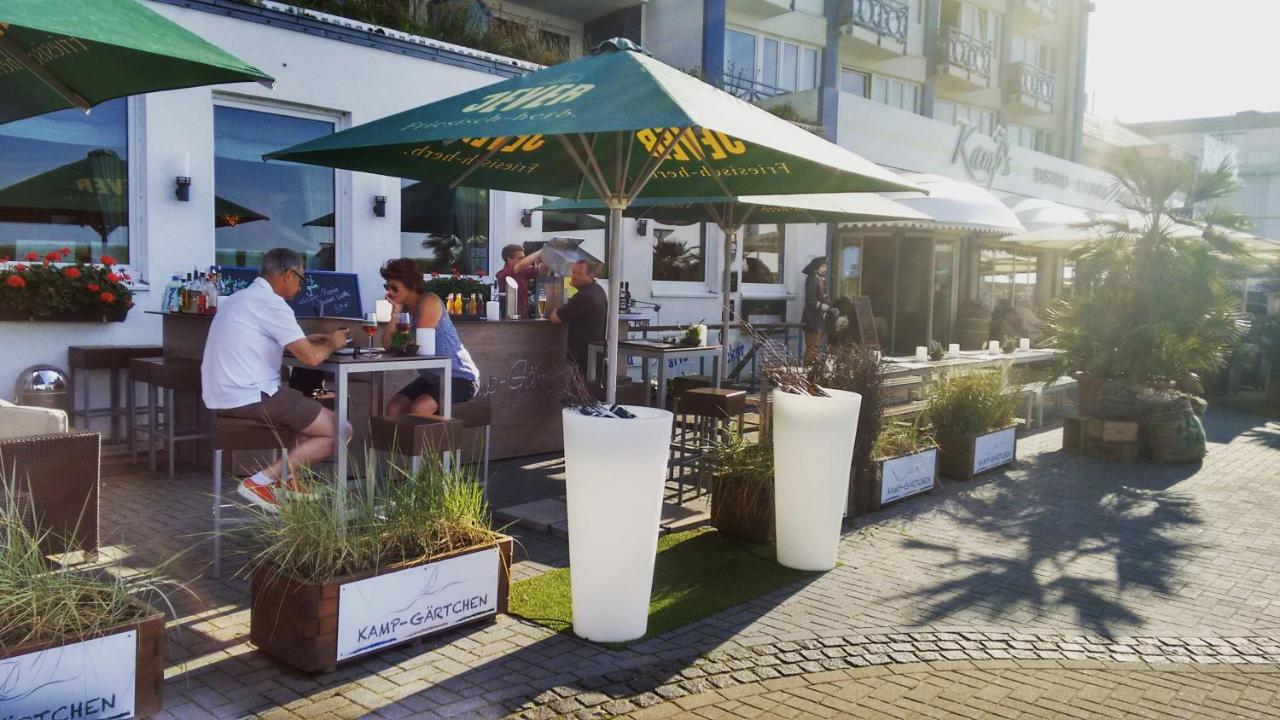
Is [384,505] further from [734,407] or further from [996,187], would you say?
[996,187]

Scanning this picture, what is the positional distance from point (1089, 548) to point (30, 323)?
26.7ft

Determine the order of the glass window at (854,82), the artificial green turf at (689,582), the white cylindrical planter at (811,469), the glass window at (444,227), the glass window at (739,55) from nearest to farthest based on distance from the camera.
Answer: the artificial green turf at (689,582) < the white cylindrical planter at (811,469) < the glass window at (444,227) < the glass window at (739,55) < the glass window at (854,82)

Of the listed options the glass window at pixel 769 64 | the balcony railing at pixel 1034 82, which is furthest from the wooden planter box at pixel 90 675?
the balcony railing at pixel 1034 82

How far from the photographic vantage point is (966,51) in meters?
22.0

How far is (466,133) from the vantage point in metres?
4.12

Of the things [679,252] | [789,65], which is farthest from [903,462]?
[789,65]

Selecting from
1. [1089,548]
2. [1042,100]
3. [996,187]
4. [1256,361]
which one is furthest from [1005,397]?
[1042,100]

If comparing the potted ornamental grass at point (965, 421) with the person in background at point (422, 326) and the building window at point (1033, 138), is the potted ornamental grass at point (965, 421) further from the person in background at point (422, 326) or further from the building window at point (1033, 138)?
the building window at point (1033, 138)

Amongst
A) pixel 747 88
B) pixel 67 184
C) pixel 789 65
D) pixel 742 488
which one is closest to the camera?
pixel 742 488

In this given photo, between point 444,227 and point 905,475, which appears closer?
point 905,475

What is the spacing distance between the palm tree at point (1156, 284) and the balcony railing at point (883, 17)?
9576 millimetres

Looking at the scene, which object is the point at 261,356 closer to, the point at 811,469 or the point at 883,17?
the point at 811,469

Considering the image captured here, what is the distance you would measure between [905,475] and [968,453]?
4.31 ft

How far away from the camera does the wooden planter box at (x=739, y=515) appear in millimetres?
5836
